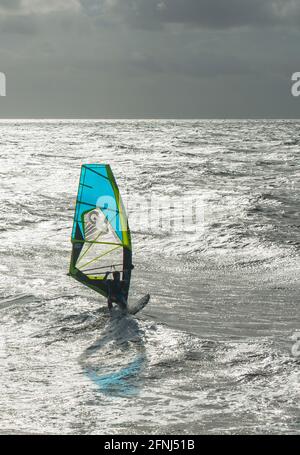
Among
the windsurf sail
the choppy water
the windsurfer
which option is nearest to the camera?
the choppy water

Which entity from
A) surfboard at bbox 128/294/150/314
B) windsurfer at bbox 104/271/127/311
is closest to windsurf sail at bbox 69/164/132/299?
windsurfer at bbox 104/271/127/311

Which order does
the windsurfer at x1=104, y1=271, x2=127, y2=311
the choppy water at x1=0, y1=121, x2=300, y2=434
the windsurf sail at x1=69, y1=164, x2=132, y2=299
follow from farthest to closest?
the windsurf sail at x1=69, y1=164, x2=132, y2=299 → the windsurfer at x1=104, y1=271, x2=127, y2=311 → the choppy water at x1=0, y1=121, x2=300, y2=434

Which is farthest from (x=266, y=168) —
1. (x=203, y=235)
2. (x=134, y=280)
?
(x=134, y=280)

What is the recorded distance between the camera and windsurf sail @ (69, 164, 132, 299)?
1580cm

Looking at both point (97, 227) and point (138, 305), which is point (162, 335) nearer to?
point (138, 305)

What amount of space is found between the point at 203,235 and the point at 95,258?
1104cm

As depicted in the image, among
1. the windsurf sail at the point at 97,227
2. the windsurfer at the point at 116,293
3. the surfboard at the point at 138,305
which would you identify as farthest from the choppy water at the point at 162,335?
the windsurf sail at the point at 97,227

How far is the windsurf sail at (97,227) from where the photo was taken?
15.8 meters

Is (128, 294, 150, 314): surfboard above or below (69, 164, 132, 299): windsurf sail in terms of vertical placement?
below

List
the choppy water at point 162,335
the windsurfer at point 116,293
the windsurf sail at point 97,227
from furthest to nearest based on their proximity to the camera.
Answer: the windsurf sail at point 97,227, the windsurfer at point 116,293, the choppy water at point 162,335

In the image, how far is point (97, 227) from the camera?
53.2 ft

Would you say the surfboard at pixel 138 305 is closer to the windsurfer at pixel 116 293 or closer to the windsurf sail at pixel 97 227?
the windsurfer at pixel 116 293

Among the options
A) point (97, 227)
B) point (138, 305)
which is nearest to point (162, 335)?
point (138, 305)

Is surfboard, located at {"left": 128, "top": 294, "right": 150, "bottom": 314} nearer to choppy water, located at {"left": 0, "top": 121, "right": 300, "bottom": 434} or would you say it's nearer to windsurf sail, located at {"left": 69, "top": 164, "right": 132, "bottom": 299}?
choppy water, located at {"left": 0, "top": 121, "right": 300, "bottom": 434}
